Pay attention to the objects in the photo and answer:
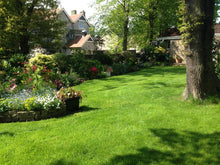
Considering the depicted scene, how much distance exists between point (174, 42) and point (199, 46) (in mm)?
19419

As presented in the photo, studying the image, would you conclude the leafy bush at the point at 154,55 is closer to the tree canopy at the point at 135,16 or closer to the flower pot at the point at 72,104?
the tree canopy at the point at 135,16

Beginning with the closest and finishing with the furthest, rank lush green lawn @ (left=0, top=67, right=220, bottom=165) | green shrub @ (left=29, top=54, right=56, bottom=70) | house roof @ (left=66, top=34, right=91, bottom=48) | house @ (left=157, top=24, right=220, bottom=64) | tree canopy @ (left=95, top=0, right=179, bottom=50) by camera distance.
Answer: lush green lawn @ (left=0, top=67, right=220, bottom=165)
green shrub @ (left=29, top=54, right=56, bottom=70)
house @ (left=157, top=24, right=220, bottom=64)
tree canopy @ (left=95, top=0, right=179, bottom=50)
house roof @ (left=66, top=34, right=91, bottom=48)

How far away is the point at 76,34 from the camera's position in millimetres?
46219

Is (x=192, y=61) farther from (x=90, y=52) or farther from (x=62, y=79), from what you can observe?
(x=90, y=52)

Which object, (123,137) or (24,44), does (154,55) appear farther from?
(123,137)

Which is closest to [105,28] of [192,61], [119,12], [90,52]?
[119,12]

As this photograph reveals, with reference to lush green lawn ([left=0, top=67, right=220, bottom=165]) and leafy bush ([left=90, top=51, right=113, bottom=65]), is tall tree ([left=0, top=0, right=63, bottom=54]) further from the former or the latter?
lush green lawn ([left=0, top=67, right=220, bottom=165])

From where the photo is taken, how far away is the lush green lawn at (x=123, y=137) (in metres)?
3.92

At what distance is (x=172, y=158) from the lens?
151 inches

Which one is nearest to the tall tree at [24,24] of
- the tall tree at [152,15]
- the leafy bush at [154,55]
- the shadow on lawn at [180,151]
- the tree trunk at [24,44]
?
the tree trunk at [24,44]

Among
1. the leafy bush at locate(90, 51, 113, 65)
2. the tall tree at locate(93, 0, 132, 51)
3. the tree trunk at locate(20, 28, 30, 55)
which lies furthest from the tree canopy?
the tree trunk at locate(20, 28, 30, 55)

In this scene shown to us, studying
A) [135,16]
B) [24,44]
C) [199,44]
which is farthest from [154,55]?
[199,44]

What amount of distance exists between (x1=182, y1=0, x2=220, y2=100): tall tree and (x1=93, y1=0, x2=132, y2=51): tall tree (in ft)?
67.9

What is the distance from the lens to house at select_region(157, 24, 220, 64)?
24.1 metres
